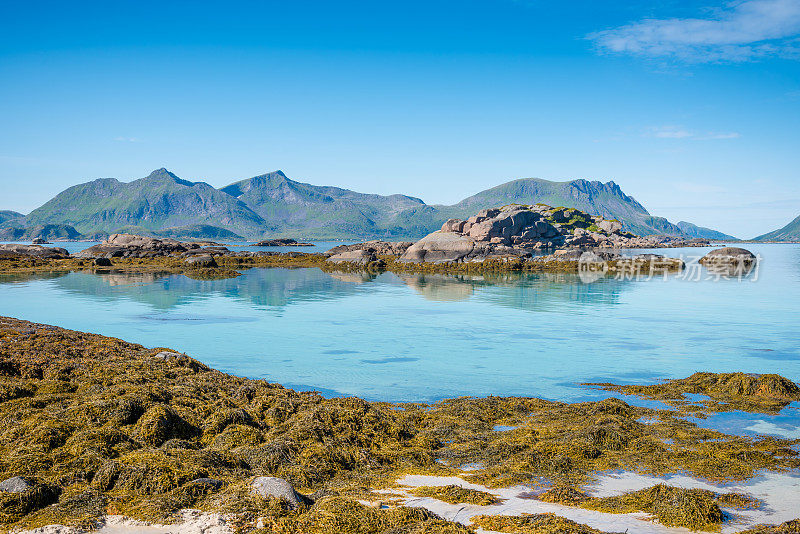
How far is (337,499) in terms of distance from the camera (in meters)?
6.57

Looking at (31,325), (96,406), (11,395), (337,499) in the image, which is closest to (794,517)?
(337,499)

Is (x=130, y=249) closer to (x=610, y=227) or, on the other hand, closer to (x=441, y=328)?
(x=441, y=328)

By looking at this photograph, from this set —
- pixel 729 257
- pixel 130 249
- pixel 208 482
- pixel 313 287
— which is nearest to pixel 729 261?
pixel 729 257

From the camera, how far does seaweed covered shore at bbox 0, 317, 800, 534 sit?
20.9ft

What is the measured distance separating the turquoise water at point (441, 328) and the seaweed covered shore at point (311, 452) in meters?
2.94

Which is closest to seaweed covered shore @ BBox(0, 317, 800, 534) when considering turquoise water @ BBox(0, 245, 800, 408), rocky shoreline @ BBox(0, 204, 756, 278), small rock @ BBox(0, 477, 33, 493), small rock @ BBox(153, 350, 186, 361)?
small rock @ BBox(0, 477, 33, 493)

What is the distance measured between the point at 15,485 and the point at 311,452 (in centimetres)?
395

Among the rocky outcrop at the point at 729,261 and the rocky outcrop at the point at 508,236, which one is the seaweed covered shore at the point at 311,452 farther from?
the rocky outcrop at the point at 729,261

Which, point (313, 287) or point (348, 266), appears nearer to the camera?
point (313, 287)

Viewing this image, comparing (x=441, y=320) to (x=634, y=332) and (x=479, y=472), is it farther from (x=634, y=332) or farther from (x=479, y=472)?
(x=479, y=472)

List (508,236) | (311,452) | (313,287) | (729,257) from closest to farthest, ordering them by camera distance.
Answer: (311,452) < (313,287) < (729,257) < (508,236)

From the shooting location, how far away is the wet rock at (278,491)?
6574 millimetres

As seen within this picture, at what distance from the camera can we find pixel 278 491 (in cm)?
665

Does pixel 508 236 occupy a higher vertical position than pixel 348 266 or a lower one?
higher
